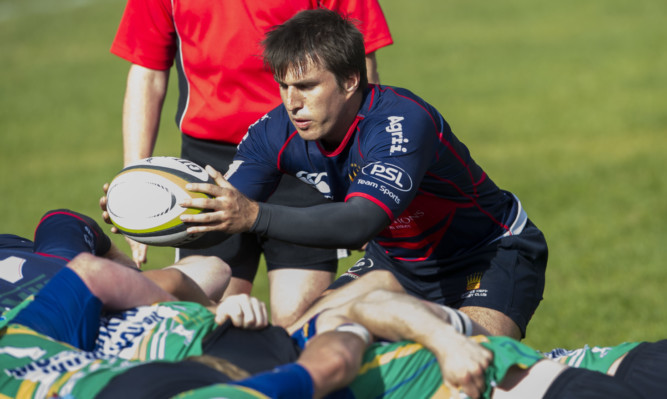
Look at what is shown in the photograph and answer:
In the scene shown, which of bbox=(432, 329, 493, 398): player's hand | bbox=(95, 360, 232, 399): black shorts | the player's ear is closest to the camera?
bbox=(95, 360, 232, 399): black shorts

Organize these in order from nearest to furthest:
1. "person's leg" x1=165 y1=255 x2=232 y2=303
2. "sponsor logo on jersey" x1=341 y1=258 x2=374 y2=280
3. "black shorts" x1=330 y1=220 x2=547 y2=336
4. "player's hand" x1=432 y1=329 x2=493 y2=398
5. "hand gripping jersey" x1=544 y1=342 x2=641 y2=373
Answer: "player's hand" x1=432 y1=329 x2=493 y2=398, "hand gripping jersey" x1=544 y1=342 x2=641 y2=373, "person's leg" x1=165 y1=255 x2=232 y2=303, "black shorts" x1=330 y1=220 x2=547 y2=336, "sponsor logo on jersey" x1=341 y1=258 x2=374 y2=280

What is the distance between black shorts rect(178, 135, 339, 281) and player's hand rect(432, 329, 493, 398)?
2.28 m

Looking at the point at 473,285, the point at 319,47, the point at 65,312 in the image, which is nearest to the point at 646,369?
the point at 473,285

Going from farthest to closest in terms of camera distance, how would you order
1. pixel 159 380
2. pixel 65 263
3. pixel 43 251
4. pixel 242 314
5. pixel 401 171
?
pixel 43 251 < pixel 65 263 < pixel 401 171 < pixel 242 314 < pixel 159 380

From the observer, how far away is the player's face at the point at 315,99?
4938mm

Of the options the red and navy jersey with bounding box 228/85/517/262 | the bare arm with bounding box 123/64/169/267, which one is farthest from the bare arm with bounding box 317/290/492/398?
the bare arm with bounding box 123/64/169/267

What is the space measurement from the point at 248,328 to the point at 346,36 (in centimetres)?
176

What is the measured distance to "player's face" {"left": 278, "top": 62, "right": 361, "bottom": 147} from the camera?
16.2 ft

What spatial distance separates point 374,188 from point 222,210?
2.66 feet

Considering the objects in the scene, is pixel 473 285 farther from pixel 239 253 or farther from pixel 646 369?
pixel 239 253

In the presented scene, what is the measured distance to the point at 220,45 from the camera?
6.06 m

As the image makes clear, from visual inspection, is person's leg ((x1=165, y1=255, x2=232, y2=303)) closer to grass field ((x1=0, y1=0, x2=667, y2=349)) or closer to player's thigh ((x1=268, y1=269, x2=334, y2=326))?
player's thigh ((x1=268, y1=269, x2=334, y2=326))

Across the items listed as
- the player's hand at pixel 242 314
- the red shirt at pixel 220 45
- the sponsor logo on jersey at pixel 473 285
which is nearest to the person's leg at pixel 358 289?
the player's hand at pixel 242 314

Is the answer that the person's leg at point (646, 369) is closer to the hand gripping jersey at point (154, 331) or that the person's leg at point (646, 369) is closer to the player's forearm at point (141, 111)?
the hand gripping jersey at point (154, 331)
